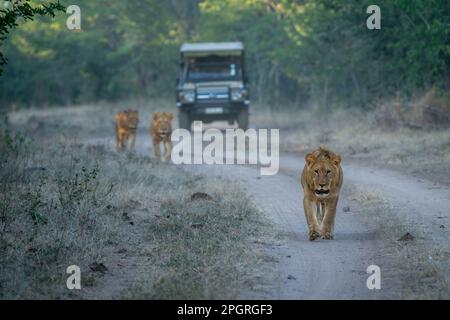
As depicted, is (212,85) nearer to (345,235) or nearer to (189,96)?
(189,96)

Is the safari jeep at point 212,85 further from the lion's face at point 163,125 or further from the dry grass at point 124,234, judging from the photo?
the dry grass at point 124,234

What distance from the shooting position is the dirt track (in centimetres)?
775

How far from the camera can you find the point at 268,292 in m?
7.57

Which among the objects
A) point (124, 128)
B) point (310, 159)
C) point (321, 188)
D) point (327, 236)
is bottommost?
point (327, 236)

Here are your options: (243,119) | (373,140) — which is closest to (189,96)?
(243,119)

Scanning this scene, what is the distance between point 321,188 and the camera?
9609mm

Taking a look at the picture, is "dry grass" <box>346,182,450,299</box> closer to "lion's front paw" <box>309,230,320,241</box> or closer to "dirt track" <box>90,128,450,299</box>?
"dirt track" <box>90,128,450,299</box>

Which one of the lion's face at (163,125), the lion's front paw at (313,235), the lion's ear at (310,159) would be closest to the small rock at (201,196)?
the lion's front paw at (313,235)

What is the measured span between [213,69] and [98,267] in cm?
1900

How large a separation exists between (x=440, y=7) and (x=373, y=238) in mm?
11584

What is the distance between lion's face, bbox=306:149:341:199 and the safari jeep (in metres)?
16.9

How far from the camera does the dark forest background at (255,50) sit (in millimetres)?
22641
